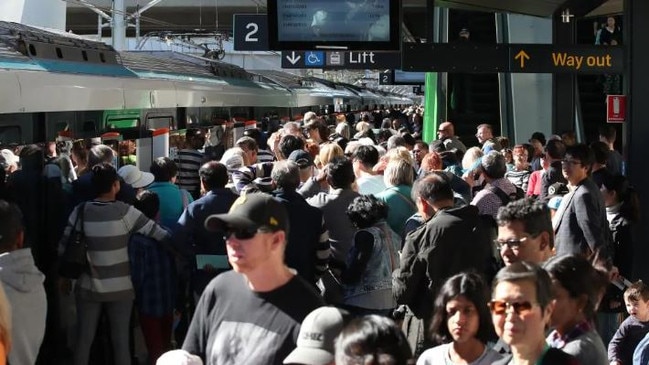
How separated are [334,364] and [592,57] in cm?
791

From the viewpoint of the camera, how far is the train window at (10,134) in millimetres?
8674

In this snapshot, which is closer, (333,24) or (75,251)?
(75,251)

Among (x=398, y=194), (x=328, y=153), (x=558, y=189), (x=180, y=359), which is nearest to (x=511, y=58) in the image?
(x=558, y=189)

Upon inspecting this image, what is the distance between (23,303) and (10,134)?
4347 millimetres

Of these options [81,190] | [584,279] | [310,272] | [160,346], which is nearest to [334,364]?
[584,279]

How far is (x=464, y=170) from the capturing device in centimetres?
999

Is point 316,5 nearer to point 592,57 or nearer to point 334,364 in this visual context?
point 592,57

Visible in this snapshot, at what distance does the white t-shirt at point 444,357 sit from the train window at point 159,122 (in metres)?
10.4

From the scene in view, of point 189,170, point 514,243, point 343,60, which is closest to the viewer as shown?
point 514,243

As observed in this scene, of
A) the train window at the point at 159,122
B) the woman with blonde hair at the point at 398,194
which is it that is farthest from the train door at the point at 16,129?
the train window at the point at 159,122

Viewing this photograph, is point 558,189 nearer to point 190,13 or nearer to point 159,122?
point 159,122

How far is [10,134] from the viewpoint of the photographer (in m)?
8.89

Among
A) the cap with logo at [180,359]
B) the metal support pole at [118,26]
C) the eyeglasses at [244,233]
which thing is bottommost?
the cap with logo at [180,359]

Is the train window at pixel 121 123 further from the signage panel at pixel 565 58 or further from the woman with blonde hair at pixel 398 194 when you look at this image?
the woman with blonde hair at pixel 398 194
